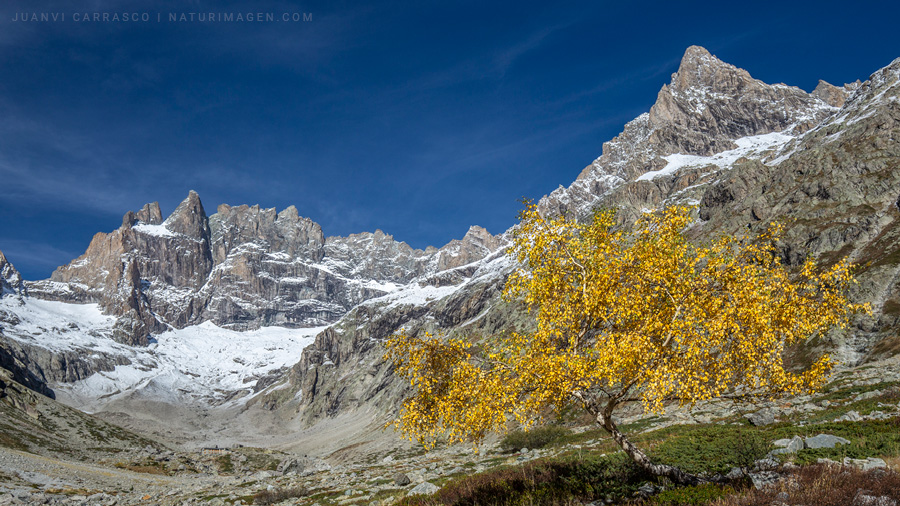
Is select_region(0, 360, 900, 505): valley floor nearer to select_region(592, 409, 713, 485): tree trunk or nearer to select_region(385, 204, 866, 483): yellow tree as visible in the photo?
select_region(592, 409, 713, 485): tree trunk

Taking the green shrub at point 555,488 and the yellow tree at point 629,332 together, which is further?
the green shrub at point 555,488

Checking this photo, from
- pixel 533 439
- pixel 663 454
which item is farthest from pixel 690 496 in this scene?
pixel 533 439

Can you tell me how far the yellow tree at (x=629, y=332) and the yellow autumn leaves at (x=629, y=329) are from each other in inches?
2.2

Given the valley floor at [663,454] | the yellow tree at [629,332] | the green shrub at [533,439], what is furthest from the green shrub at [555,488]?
the green shrub at [533,439]

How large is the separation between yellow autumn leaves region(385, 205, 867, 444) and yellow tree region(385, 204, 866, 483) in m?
0.05

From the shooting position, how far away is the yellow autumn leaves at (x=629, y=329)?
15.5m

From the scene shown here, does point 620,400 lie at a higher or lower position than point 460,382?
lower

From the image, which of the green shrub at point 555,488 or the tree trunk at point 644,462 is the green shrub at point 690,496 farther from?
the green shrub at point 555,488

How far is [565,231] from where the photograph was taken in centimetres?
1916

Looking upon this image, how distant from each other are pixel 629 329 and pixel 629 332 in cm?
132

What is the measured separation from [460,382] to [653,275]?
8218 mm

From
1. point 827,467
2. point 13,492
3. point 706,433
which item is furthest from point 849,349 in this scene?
point 13,492

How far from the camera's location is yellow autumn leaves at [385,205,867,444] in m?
15.5

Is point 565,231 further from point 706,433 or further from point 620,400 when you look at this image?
point 706,433
